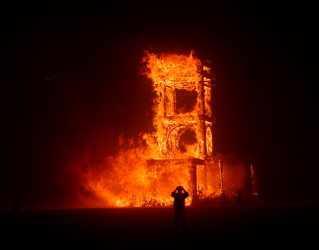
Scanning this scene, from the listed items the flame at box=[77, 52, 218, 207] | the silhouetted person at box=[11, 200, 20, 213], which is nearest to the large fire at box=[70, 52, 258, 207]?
the flame at box=[77, 52, 218, 207]

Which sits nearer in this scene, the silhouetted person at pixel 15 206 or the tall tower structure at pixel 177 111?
the silhouetted person at pixel 15 206

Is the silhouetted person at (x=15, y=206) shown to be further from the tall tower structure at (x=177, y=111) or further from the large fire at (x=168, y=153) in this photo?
the tall tower structure at (x=177, y=111)

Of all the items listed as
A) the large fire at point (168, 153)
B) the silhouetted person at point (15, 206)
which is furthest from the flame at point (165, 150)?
the silhouetted person at point (15, 206)

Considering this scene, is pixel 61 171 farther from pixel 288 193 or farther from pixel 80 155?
pixel 288 193

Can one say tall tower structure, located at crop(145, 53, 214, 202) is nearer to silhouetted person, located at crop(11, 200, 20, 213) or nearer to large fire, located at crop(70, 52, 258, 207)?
large fire, located at crop(70, 52, 258, 207)

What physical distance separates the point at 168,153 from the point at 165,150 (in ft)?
2.74

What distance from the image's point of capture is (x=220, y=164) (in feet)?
126

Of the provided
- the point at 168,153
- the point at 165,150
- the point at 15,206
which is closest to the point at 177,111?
the point at 168,153

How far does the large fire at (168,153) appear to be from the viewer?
124 ft

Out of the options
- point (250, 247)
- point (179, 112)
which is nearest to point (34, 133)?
point (179, 112)

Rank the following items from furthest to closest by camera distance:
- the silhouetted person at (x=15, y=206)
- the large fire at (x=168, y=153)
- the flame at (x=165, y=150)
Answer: the flame at (x=165, y=150) → the large fire at (x=168, y=153) → the silhouetted person at (x=15, y=206)

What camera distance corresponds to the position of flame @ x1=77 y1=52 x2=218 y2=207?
38094 mm

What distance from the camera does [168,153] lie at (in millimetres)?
40469

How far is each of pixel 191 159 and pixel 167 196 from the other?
491 centimetres
